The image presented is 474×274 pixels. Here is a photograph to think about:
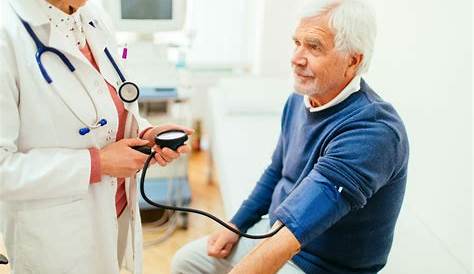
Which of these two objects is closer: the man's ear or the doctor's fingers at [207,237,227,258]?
the man's ear

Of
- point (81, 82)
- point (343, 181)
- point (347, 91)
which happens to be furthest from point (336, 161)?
point (81, 82)

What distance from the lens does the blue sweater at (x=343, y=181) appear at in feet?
3.41

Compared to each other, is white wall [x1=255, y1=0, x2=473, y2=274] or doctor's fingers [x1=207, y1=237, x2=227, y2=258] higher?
white wall [x1=255, y1=0, x2=473, y2=274]

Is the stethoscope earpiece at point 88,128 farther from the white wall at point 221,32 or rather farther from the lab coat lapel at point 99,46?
the white wall at point 221,32

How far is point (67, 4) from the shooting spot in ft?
3.31

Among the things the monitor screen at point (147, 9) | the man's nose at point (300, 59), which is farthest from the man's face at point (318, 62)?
the monitor screen at point (147, 9)

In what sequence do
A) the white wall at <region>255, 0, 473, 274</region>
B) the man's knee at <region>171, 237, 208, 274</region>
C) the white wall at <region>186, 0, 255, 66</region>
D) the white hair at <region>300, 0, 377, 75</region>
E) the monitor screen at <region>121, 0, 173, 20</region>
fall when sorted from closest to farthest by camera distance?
the white hair at <region>300, 0, 377, 75</region>, the white wall at <region>255, 0, 473, 274</region>, the man's knee at <region>171, 237, 208, 274</region>, the monitor screen at <region>121, 0, 173, 20</region>, the white wall at <region>186, 0, 255, 66</region>

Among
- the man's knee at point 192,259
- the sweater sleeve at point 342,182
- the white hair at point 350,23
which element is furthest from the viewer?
the man's knee at point 192,259

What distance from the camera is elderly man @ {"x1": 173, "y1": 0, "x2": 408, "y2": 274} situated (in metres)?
1.04

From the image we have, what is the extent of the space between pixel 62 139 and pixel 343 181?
648mm

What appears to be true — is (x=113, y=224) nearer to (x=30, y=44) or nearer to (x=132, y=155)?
(x=132, y=155)

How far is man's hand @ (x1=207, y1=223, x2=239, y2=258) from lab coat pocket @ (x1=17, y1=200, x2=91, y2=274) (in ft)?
1.53

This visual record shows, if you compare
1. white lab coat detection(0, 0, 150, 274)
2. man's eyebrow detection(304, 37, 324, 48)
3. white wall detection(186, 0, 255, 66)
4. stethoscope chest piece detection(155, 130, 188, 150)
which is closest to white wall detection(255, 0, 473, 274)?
man's eyebrow detection(304, 37, 324, 48)

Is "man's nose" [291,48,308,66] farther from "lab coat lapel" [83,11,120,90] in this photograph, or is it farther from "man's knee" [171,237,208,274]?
"man's knee" [171,237,208,274]
